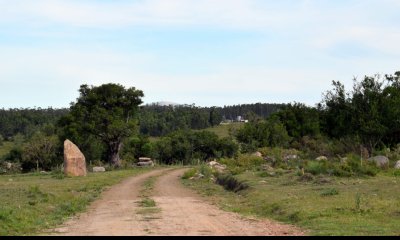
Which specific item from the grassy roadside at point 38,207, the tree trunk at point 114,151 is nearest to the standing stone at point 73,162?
the grassy roadside at point 38,207

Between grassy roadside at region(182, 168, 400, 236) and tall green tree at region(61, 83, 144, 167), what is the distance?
2849cm

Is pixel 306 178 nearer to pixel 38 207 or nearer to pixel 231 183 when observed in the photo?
pixel 231 183

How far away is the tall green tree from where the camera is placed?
59312 mm

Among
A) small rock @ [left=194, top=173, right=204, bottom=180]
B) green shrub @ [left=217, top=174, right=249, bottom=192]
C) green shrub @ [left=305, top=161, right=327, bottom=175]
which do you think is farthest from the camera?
small rock @ [left=194, top=173, right=204, bottom=180]

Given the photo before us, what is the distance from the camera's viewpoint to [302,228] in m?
15.5

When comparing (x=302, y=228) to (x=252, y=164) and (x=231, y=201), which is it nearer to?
(x=231, y=201)

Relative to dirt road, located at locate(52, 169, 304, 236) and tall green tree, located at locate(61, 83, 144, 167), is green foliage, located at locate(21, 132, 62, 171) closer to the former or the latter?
tall green tree, located at locate(61, 83, 144, 167)

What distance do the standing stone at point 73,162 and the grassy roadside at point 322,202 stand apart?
15.4 metres

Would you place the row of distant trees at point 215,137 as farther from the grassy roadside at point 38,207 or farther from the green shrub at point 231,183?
the grassy roadside at point 38,207

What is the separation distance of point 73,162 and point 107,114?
15.8m

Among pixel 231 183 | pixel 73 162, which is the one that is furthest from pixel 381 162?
pixel 73 162

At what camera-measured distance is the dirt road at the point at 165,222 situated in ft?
47.1

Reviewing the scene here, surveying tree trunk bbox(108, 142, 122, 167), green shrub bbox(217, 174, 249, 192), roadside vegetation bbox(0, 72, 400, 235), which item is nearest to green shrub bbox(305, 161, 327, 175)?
roadside vegetation bbox(0, 72, 400, 235)
